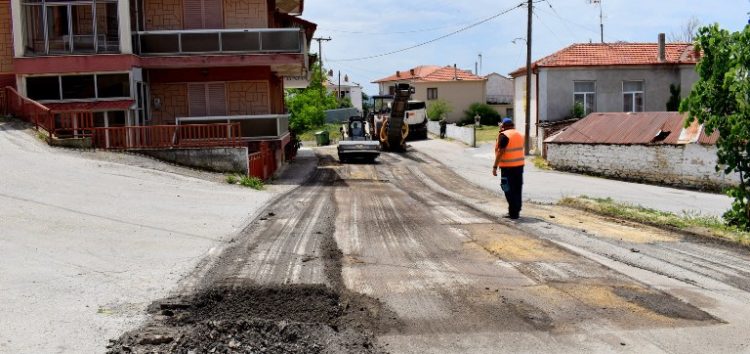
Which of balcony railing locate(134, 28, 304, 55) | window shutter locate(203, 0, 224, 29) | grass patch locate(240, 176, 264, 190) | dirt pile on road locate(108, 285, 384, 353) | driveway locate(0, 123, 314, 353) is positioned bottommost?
grass patch locate(240, 176, 264, 190)

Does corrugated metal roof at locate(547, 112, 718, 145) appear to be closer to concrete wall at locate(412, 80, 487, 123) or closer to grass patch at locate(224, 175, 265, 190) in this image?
grass patch at locate(224, 175, 265, 190)

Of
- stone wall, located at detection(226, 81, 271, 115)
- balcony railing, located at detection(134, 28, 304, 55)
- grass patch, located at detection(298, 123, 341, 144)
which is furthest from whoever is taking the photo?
grass patch, located at detection(298, 123, 341, 144)

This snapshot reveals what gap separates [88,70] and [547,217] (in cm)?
1678

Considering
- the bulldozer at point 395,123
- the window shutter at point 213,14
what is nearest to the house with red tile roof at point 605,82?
the bulldozer at point 395,123

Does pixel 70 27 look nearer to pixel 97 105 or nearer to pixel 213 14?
pixel 97 105

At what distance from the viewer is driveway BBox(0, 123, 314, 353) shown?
612 cm

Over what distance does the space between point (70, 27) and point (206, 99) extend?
16.3ft

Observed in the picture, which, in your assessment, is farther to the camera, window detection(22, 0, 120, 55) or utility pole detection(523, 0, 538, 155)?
utility pole detection(523, 0, 538, 155)

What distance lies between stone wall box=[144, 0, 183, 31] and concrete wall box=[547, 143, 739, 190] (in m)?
16.1

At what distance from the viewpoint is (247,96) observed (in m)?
26.7

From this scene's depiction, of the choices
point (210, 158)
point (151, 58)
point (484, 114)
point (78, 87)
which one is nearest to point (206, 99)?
point (151, 58)

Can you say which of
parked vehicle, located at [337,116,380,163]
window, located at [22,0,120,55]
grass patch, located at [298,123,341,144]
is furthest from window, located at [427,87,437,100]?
window, located at [22,0,120,55]

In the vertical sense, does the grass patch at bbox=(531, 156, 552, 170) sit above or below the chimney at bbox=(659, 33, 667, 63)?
below

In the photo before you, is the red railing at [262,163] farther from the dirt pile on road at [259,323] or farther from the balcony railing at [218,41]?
the dirt pile on road at [259,323]
